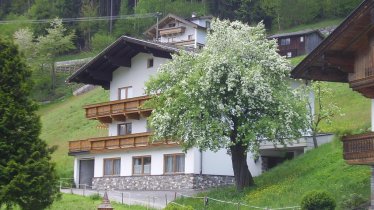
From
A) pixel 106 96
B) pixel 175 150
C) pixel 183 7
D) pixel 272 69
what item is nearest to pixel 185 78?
pixel 272 69

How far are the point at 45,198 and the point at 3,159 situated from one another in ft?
5.92

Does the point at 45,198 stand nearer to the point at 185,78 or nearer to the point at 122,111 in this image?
the point at 185,78

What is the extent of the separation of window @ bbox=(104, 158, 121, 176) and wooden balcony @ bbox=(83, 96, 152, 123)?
262cm

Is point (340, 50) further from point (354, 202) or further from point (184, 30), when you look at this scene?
point (184, 30)

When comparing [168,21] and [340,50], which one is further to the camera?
[168,21]

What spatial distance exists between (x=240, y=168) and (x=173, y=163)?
8.25 metres

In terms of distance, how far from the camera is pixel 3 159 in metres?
24.0

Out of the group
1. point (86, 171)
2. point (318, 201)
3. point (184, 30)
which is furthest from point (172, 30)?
point (318, 201)

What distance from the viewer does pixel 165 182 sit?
44.5 meters

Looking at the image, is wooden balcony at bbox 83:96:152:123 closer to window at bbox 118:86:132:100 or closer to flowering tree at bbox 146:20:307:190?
window at bbox 118:86:132:100

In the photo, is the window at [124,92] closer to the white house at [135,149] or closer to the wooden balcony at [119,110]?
the white house at [135,149]

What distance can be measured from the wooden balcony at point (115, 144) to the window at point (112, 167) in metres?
0.83

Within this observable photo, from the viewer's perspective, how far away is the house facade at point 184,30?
88.6m

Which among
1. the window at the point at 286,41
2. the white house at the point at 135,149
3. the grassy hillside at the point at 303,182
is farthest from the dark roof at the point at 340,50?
the window at the point at 286,41
